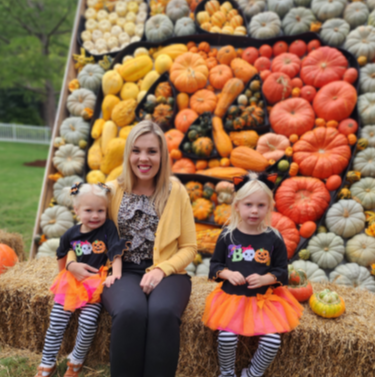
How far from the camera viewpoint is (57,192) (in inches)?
160

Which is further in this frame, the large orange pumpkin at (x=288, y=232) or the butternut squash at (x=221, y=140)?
the butternut squash at (x=221, y=140)

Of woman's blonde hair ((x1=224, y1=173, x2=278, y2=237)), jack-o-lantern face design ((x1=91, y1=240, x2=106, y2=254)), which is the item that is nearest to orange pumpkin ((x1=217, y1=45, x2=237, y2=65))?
woman's blonde hair ((x1=224, y1=173, x2=278, y2=237))

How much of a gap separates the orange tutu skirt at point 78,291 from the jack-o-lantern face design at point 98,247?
0.14 m

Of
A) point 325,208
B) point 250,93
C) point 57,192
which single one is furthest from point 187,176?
point 57,192

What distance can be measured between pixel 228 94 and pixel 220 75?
0.30m

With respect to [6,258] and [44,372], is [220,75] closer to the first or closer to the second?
[6,258]

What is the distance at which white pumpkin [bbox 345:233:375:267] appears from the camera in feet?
9.93

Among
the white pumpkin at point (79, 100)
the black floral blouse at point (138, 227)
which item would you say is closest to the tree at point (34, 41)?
the white pumpkin at point (79, 100)

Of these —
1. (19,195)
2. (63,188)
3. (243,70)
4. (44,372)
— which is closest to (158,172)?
(44,372)

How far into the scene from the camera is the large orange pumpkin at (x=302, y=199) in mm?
3180

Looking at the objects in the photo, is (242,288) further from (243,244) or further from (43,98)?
(43,98)

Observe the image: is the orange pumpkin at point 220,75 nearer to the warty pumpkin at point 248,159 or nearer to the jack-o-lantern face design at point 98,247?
the warty pumpkin at point 248,159

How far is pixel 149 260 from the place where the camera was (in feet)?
6.66

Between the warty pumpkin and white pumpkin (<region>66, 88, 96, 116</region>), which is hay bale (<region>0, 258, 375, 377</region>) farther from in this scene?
white pumpkin (<region>66, 88, 96, 116</region>)
